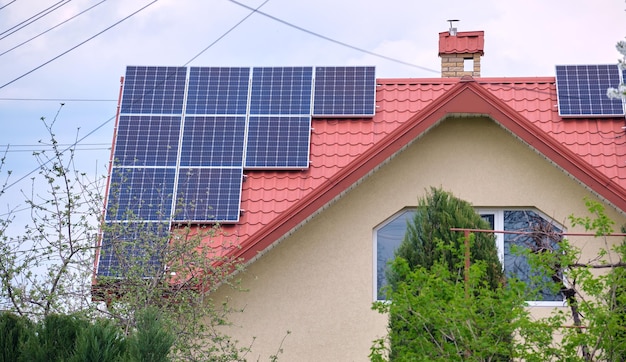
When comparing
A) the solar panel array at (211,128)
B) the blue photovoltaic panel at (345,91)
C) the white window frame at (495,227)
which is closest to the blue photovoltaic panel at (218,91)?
the solar panel array at (211,128)

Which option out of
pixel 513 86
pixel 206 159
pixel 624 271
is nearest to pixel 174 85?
pixel 206 159

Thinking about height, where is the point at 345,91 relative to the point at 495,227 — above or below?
above

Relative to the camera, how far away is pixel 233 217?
1398 cm

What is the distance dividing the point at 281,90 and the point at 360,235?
9.40 ft

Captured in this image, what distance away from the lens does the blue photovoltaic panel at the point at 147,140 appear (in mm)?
14742

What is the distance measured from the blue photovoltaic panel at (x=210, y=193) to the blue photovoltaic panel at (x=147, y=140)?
0.46 meters

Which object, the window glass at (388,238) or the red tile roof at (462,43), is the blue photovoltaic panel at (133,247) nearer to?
the window glass at (388,238)

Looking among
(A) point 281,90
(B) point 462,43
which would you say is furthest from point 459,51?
(A) point 281,90

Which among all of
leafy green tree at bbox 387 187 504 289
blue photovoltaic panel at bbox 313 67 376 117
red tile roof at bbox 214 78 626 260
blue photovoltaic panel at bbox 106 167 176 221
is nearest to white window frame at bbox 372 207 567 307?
red tile roof at bbox 214 78 626 260

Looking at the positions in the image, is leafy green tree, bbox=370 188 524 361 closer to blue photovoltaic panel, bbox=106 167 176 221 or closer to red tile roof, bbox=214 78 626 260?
red tile roof, bbox=214 78 626 260

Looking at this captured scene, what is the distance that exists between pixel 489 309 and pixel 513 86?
6.26 metres

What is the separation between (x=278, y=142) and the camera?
14797mm

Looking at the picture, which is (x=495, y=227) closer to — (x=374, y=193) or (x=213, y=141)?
(x=374, y=193)

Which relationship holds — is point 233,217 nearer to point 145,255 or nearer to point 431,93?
point 145,255
